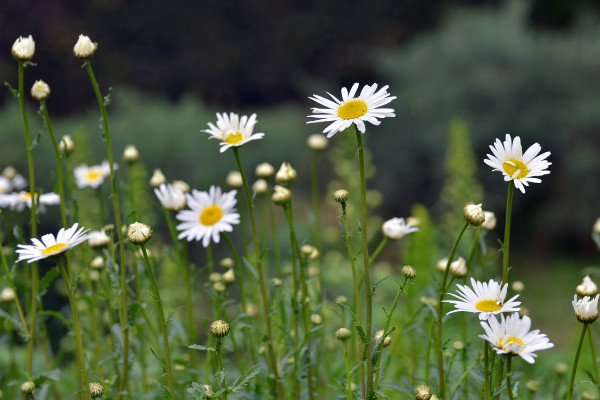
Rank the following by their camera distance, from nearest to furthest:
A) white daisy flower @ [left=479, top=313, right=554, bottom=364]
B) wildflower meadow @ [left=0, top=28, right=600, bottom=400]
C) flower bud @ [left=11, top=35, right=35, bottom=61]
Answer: white daisy flower @ [left=479, top=313, right=554, bottom=364]
wildflower meadow @ [left=0, top=28, right=600, bottom=400]
flower bud @ [left=11, top=35, right=35, bottom=61]

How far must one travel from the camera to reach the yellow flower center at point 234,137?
1.33 metres

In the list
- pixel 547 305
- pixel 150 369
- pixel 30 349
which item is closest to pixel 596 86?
pixel 547 305

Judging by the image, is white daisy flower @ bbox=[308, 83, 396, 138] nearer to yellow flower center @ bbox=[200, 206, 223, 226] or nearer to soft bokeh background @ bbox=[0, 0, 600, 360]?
yellow flower center @ bbox=[200, 206, 223, 226]

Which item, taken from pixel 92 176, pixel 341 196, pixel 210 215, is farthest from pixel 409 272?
pixel 92 176

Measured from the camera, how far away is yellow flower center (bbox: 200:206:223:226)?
1.56 metres

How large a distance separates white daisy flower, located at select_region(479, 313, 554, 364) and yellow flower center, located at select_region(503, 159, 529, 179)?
25cm

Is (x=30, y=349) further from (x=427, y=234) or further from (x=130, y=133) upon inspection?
(x=130, y=133)

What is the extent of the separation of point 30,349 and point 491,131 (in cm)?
524

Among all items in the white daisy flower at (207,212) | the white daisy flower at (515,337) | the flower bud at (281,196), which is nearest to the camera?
the white daisy flower at (515,337)

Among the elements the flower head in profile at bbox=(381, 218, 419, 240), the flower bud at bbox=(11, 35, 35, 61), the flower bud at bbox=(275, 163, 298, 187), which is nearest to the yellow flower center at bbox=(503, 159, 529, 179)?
the flower head in profile at bbox=(381, 218, 419, 240)

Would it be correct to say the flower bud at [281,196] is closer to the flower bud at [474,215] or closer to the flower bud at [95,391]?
the flower bud at [474,215]

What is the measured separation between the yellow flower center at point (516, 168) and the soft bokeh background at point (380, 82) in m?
3.27

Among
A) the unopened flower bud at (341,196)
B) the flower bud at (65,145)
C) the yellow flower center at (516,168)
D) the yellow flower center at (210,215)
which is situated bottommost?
the unopened flower bud at (341,196)

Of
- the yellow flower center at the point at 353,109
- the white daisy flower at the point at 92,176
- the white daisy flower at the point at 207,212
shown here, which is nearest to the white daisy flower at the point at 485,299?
the yellow flower center at the point at 353,109
